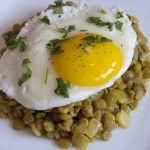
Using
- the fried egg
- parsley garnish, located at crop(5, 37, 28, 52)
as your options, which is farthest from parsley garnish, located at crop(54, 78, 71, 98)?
parsley garnish, located at crop(5, 37, 28, 52)

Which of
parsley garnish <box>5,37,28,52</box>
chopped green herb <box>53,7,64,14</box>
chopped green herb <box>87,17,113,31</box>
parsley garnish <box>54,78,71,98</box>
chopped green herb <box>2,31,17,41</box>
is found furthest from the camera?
chopped green herb <box>2,31,17,41</box>

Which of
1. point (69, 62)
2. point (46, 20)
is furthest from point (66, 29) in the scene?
point (69, 62)

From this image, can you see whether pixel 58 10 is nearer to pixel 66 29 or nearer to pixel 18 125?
pixel 66 29

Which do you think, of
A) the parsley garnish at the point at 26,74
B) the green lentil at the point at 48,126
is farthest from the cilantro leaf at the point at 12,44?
the green lentil at the point at 48,126

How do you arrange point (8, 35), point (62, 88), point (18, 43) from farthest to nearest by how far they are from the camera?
point (8, 35) → point (18, 43) → point (62, 88)

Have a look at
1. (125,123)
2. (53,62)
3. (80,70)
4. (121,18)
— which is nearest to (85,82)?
(80,70)

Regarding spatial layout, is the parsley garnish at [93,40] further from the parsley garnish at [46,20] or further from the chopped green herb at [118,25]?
the parsley garnish at [46,20]

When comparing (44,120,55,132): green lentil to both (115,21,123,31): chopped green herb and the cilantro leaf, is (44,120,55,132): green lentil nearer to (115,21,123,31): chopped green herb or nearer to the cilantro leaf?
the cilantro leaf
